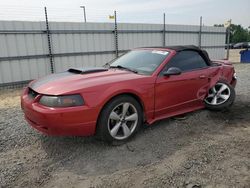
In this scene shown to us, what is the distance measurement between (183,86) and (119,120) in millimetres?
1462

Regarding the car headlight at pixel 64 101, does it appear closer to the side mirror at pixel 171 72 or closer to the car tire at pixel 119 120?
the car tire at pixel 119 120

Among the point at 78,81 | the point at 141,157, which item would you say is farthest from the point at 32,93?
the point at 141,157

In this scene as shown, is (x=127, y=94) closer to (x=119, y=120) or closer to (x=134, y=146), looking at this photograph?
(x=119, y=120)

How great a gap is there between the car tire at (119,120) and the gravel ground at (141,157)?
15 cm

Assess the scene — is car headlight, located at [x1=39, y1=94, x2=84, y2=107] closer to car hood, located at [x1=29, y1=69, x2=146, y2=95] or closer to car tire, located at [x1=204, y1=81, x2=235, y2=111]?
car hood, located at [x1=29, y1=69, x2=146, y2=95]

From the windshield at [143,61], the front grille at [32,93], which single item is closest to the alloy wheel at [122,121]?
the windshield at [143,61]

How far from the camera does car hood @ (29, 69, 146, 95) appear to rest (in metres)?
3.40

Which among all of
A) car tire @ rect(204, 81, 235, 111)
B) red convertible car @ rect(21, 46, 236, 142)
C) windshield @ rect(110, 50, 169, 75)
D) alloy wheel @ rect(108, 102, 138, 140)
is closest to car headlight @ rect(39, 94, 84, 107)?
red convertible car @ rect(21, 46, 236, 142)

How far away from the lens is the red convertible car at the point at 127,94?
332 cm

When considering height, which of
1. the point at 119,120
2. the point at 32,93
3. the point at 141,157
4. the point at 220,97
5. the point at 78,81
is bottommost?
the point at 141,157

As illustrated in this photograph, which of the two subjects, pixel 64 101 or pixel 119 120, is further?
pixel 119 120

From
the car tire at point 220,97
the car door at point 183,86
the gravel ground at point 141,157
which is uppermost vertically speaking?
the car door at point 183,86

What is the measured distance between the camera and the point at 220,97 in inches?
207

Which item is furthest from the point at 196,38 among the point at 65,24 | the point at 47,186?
the point at 47,186
